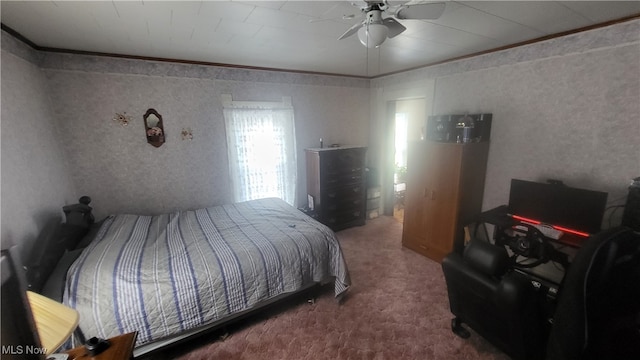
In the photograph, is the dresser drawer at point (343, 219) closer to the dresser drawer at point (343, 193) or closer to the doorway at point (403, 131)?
the dresser drawer at point (343, 193)

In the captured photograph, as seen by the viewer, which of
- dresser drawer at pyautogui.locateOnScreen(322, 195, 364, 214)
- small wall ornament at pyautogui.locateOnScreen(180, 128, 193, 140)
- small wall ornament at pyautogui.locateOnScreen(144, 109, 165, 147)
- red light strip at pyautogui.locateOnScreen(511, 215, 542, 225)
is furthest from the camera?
dresser drawer at pyautogui.locateOnScreen(322, 195, 364, 214)

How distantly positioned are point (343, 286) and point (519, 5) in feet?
8.17

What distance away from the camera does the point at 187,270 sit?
1829mm

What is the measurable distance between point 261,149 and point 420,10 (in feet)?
8.80

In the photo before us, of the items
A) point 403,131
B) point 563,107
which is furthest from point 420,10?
point 403,131

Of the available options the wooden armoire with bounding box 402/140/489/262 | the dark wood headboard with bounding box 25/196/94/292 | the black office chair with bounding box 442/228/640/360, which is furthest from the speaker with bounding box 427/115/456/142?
the dark wood headboard with bounding box 25/196/94/292

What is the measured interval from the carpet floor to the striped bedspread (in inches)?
10.3

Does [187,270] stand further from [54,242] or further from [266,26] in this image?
[266,26]

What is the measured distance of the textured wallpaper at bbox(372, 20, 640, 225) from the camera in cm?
202

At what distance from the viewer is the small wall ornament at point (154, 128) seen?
2893 mm

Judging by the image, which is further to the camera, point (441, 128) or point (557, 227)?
point (441, 128)

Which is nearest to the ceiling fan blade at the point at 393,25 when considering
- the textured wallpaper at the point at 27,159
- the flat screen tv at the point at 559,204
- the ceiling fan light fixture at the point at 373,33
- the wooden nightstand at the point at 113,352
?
the ceiling fan light fixture at the point at 373,33

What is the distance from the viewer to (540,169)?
253 centimetres

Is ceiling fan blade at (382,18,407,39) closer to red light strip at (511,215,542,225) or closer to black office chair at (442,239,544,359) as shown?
black office chair at (442,239,544,359)
